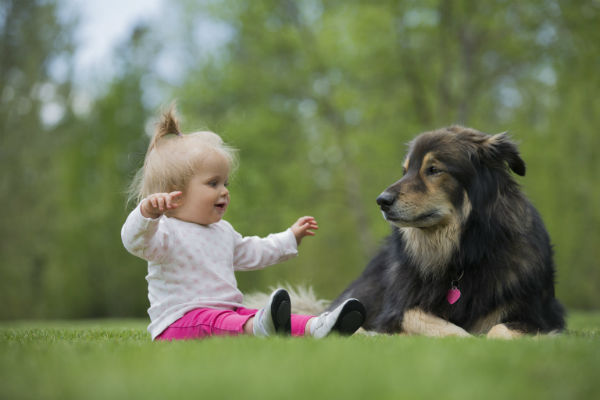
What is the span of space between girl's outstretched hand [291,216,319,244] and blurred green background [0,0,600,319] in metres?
10.1

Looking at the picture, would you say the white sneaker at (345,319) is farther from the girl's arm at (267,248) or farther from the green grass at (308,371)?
the girl's arm at (267,248)

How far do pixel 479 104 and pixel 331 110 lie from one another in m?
4.52

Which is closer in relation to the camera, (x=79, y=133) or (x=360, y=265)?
(x=79, y=133)

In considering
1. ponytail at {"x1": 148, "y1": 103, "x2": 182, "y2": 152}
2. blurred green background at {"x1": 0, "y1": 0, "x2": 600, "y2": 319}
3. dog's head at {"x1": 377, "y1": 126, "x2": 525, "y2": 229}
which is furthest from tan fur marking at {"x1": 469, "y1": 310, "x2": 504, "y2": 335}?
blurred green background at {"x1": 0, "y1": 0, "x2": 600, "y2": 319}

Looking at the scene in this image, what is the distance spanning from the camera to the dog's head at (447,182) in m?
3.70

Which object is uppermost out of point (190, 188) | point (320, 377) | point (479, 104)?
point (479, 104)

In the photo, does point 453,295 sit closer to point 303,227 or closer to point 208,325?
point 303,227

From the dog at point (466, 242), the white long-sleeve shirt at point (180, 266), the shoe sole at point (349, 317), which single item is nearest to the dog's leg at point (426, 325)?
the dog at point (466, 242)

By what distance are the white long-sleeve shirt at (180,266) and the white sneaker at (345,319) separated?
68 centimetres

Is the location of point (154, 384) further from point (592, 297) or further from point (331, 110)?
point (592, 297)

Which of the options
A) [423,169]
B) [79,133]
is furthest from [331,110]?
[423,169]

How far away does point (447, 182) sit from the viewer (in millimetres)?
3734

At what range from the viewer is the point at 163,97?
62.0ft

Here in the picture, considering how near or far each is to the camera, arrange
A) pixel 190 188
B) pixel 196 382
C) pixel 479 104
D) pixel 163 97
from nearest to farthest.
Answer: pixel 196 382, pixel 190 188, pixel 479 104, pixel 163 97
